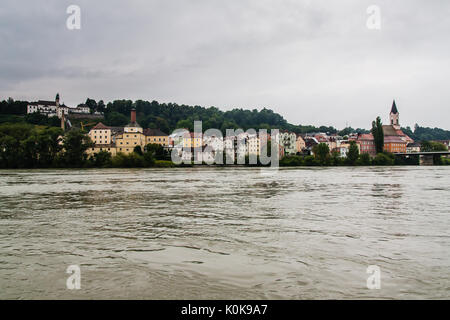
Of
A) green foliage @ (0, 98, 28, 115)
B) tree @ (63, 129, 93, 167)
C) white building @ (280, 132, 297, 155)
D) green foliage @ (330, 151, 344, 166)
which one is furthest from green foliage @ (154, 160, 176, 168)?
green foliage @ (0, 98, 28, 115)

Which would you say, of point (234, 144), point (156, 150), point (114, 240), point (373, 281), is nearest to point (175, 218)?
point (114, 240)

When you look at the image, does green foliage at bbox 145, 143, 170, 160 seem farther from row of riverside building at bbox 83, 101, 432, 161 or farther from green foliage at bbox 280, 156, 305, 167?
green foliage at bbox 280, 156, 305, 167

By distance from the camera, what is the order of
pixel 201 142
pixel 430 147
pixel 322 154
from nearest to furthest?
pixel 322 154 < pixel 201 142 < pixel 430 147

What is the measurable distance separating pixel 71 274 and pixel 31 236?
188 inches

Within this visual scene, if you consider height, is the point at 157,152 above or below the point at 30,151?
below

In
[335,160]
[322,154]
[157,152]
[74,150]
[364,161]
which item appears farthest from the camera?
[364,161]

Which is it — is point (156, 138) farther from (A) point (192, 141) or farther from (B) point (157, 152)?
(B) point (157, 152)

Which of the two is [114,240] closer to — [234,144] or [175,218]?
[175,218]

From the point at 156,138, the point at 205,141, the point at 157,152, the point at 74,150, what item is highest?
the point at 156,138

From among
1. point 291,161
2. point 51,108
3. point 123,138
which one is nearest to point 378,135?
point 291,161

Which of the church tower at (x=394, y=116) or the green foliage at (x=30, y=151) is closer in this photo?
the green foliage at (x=30, y=151)

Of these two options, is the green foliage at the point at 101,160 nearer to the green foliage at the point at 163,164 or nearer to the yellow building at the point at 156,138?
the green foliage at the point at 163,164

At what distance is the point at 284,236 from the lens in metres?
11.1

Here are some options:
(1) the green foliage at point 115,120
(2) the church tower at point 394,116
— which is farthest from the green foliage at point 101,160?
(2) the church tower at point 394,116
